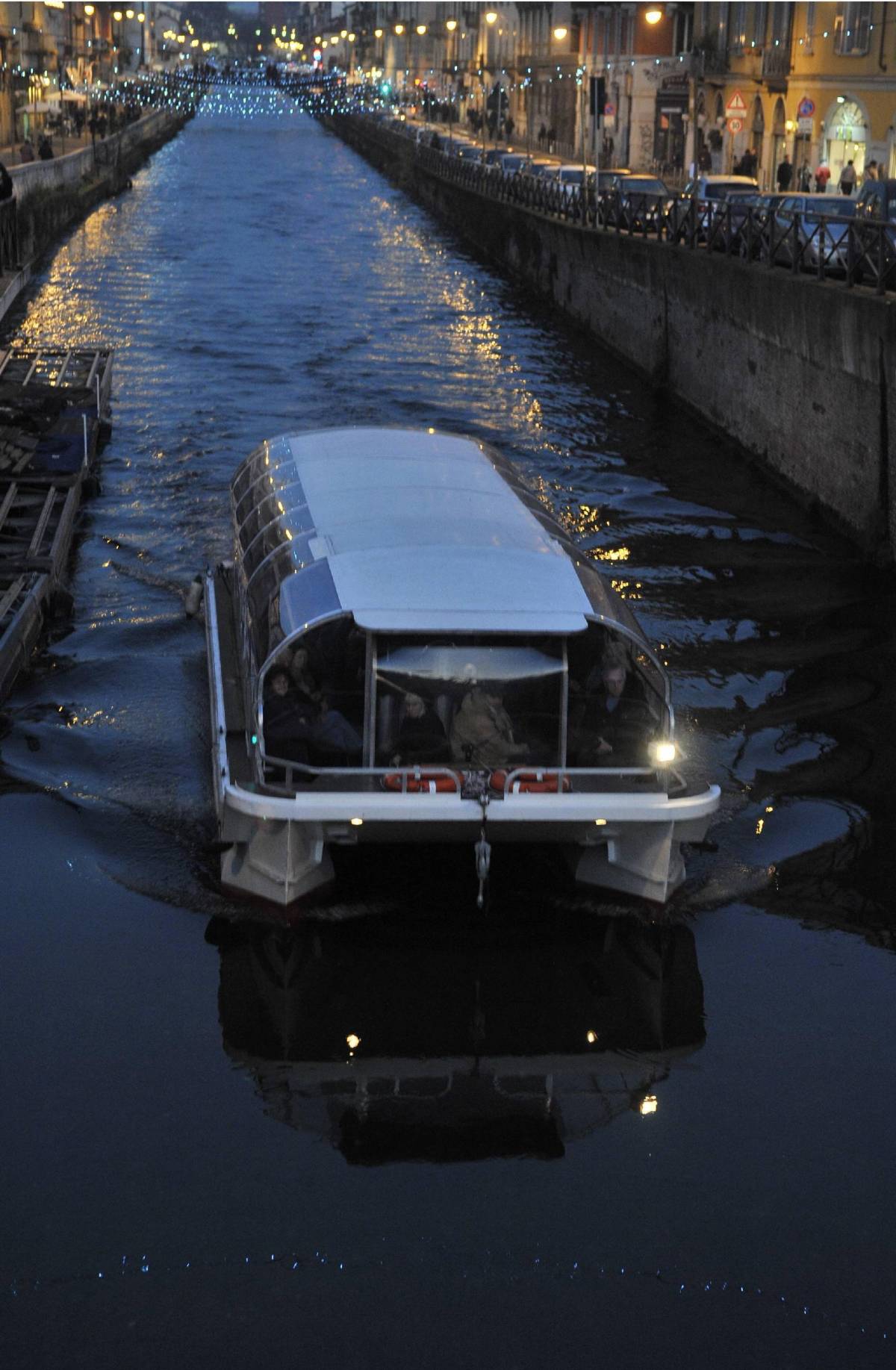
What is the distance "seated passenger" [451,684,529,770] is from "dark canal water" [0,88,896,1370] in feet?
3.47

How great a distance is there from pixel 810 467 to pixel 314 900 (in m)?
12.8

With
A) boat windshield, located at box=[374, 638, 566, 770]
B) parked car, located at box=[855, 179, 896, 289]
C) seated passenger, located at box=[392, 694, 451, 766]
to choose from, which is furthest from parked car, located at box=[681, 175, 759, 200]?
seated passenger, located at box=[392, 694, 451, 766]

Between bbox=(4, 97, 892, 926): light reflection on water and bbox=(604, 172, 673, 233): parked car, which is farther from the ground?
bbox=(604, 172, 673, 233): parked car

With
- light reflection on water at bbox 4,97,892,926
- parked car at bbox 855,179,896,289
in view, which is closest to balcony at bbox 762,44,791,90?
light reflection on water at bbox 4,97,892,926

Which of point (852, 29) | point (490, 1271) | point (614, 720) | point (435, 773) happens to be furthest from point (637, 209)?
point (490, 1271)

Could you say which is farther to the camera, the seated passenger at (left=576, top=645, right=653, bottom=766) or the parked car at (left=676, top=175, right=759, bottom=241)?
the parked car at (left=676, top=175, right=759, bottom=241)

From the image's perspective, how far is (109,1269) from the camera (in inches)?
327

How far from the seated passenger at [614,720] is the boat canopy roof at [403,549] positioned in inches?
9.8

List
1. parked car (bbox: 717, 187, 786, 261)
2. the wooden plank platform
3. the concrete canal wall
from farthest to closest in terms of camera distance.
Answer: the concrete canal wall < parked car (bbox: 717, 187, 786, 261) < the wooden plank platform

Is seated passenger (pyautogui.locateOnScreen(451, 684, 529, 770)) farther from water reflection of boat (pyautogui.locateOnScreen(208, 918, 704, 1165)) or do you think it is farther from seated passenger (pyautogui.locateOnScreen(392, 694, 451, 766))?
water reflection of boat (pyautogui.locateOnScreen(208, 918, 704, 1165))

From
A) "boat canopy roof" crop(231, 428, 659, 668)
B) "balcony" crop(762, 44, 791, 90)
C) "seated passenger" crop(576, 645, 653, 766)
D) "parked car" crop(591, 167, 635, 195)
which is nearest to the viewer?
"boat canopy roof" crop(231, 428, 659, 668)

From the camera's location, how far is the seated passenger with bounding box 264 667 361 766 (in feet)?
37.1

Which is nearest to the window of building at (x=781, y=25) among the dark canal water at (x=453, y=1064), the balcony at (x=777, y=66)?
the balcony at (x=777, y=66)

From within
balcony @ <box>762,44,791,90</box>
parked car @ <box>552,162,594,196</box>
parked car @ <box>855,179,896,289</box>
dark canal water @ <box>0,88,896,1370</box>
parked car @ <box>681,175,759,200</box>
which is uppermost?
balcony @ <box>762,44,791,90</box>
